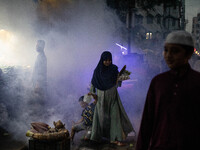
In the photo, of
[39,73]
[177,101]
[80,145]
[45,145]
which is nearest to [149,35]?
[39,73]

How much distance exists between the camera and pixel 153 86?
2121 mm

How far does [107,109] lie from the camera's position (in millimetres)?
5957

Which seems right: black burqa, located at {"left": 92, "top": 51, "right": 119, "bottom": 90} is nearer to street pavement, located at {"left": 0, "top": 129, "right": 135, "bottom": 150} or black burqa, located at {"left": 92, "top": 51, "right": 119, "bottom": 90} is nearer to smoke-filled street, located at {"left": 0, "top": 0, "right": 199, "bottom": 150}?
smoke-filled street, located at {"left": 0, "top": 0, "right": 199, "bottom": 150}

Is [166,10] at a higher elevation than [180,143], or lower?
higher

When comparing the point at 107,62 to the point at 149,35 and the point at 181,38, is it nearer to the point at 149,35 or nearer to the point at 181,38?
the point at 181,38

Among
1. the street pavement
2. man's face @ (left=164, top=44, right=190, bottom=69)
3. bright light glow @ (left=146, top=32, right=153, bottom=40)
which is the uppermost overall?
bright light glow @ (left=146, top=32, right=153, bottom=40)

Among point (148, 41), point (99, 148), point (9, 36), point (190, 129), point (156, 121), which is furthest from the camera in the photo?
point (148, 41)

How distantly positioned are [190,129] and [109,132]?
14.1 feet

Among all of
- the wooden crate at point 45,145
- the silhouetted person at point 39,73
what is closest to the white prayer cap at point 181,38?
the wooden crate at point 45,145

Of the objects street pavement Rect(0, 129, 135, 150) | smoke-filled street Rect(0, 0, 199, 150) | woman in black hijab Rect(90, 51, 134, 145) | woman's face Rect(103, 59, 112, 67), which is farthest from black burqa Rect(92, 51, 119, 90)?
street pavement Rect(0, 129, 135, 150)

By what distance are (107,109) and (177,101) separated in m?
4.13

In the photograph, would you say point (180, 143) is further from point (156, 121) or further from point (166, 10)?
point (166, 10)

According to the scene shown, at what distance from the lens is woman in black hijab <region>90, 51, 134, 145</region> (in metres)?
5.87

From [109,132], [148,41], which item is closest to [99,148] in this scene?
[109,132]
